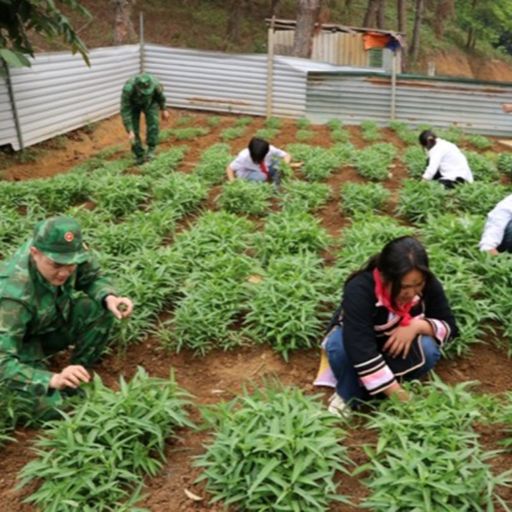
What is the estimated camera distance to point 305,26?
1487 cm

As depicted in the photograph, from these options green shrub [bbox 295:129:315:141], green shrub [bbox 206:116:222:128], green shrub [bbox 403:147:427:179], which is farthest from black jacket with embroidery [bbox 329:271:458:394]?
green shrub [bbox 206:116:222:128]

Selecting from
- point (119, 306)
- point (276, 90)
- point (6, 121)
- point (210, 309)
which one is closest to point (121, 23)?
point (276, 90)

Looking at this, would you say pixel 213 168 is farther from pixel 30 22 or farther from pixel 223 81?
pixel 223 81

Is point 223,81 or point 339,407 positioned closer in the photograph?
point 339,407

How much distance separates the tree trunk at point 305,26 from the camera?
48.5 feet

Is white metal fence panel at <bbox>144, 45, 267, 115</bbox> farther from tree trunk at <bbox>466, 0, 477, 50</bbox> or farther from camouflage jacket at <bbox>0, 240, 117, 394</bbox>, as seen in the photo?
tree trunk at <bbox>466, 0, 477, 50</bbox>

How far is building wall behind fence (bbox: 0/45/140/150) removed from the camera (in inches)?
367

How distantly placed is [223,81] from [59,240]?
37.2 ft

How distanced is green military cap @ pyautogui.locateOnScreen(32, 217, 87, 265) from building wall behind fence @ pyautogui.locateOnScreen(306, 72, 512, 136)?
10.6 meters

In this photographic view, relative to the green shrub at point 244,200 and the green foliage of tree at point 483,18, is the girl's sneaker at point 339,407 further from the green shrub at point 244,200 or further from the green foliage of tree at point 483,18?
the green foliage of tree at point 483,18

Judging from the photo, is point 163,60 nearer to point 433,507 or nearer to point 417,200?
point 417,200

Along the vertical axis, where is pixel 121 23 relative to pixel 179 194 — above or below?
above

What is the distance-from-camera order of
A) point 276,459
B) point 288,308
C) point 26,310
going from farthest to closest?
point 288,308 < point 26,310 < point 276,459

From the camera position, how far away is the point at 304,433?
2.33 metres
